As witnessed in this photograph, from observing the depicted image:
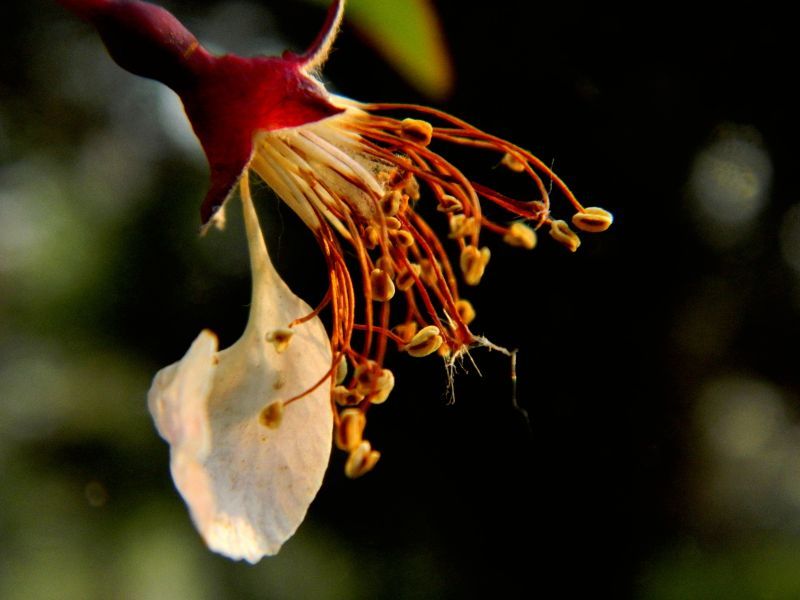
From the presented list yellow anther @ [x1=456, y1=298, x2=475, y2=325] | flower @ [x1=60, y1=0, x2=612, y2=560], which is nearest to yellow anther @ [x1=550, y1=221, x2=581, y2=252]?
flower @ [x1=60, y1=0, x2=612, y2=560]

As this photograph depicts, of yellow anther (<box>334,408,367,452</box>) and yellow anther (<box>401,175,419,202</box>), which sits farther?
yellow anther (<box>401,175,419,202</box>)

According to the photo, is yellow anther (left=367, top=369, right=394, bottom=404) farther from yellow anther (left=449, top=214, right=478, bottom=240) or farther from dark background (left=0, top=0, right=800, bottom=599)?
dark background (left=0, top=0, right=800, bottom=599)

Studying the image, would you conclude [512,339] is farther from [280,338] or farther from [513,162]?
[280,338]

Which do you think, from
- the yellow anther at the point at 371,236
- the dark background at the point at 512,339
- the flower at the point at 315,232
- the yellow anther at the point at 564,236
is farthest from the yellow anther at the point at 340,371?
the dark background at the point at 512,339

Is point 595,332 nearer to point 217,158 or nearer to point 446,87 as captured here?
point 446,87

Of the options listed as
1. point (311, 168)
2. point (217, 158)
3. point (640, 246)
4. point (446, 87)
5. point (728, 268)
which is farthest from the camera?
point (728, 268)

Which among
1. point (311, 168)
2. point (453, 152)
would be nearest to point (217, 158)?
point (311, 168)

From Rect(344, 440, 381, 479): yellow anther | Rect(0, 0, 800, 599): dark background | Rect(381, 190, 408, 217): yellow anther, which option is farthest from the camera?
Rect(0, 0, 800, 599): dark background
